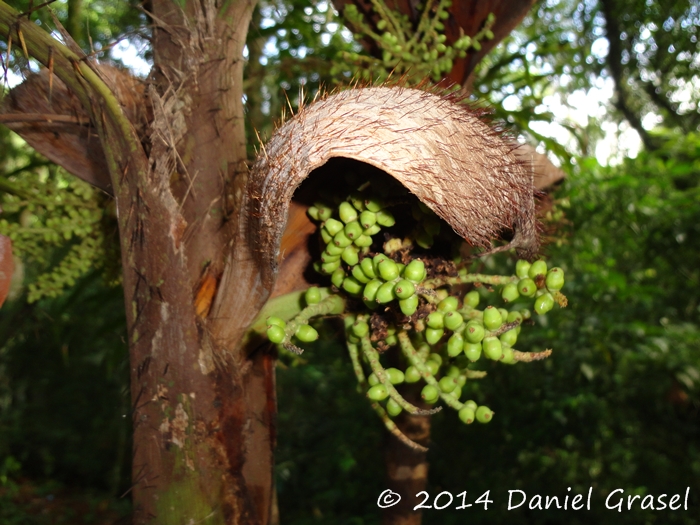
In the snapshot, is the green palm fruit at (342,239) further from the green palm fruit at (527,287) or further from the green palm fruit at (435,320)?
the green palm fruit at (527,287)

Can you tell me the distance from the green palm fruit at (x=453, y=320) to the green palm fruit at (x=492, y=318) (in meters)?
0.03

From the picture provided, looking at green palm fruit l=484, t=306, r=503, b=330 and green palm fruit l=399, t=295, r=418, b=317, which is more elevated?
green palm fruit l=399, t=295, r=418, b=317

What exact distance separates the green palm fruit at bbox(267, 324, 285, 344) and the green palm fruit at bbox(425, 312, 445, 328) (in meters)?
0.20

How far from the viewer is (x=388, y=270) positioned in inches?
27.4

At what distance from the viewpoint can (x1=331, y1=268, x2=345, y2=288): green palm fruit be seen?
2.67 ft

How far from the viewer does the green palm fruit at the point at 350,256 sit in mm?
762

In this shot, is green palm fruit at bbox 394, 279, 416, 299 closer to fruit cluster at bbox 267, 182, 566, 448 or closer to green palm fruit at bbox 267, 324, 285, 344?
fruit cluster at bbox 267, 182, 566, 448

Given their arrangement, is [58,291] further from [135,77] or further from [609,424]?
[609,424]

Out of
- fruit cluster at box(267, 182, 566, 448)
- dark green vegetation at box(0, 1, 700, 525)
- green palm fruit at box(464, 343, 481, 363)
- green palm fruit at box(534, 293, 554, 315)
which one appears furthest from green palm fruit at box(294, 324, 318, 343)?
dark green vegetation at box(0, 1, 700, 525)

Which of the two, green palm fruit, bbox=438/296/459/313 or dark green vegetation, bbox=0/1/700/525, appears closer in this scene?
green palm fruit, bbox=438/296/459/313

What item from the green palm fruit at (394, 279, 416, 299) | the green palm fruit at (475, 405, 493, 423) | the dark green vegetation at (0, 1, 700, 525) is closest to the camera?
the green palm fruit at (394, 279, 416, 299)

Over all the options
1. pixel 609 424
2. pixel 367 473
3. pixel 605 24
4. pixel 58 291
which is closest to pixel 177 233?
pixel 58 291

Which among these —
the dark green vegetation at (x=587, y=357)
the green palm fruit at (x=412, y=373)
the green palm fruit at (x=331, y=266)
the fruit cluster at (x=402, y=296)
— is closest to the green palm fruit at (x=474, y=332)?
the fruit cluster at (x=402, y=296)

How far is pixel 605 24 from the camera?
3262 millimetres
